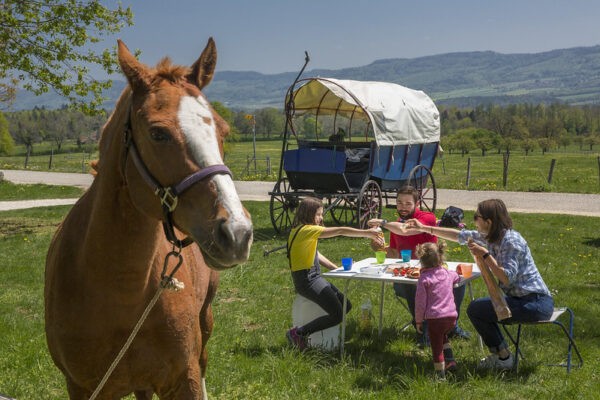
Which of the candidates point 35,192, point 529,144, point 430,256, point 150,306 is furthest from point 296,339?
point 529,144

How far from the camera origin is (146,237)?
2424 mm

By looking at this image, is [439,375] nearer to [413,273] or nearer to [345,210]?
[413,273]

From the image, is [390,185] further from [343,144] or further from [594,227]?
[594,227]

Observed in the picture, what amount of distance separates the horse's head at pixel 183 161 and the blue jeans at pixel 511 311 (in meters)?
3.75

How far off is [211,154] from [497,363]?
4.14 metres

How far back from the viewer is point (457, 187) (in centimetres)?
2288

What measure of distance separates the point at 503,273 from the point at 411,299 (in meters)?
1.48

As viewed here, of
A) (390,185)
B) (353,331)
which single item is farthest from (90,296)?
(390,185)

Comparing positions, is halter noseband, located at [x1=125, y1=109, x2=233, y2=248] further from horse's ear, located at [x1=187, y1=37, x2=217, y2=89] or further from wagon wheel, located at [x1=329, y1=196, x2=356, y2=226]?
wagon wheel, located at [x1=329, y1=196, x2=356, y2=226]

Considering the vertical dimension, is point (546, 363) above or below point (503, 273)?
below

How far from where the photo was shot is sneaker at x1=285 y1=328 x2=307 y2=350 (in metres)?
5.84

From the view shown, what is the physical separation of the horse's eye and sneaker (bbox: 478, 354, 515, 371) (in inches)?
166

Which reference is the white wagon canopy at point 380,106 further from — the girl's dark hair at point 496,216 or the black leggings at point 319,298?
the girl's dark hair at point 496,216

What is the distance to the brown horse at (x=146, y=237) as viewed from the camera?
2.05m
